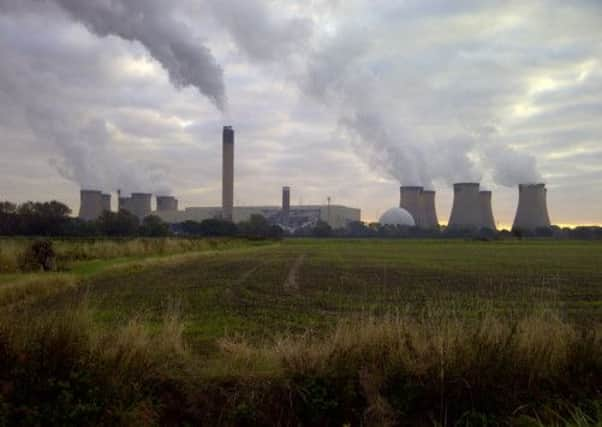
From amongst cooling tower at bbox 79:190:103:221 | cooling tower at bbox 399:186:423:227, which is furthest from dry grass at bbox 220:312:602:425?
cooling tower at bbox 399:186:423:227

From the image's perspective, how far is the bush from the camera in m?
22.1

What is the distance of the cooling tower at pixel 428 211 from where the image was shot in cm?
11056

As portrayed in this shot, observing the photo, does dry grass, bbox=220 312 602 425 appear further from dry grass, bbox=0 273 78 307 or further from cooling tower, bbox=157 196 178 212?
cooling tower, bbox=157 196 178 212

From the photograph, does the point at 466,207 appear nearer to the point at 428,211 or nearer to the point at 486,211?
the point at 486,211

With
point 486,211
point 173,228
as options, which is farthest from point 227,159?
point 486,211

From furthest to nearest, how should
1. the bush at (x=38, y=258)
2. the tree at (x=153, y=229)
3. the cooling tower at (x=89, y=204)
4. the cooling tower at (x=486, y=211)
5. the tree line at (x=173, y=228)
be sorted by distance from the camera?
1. the cooling tower at (x=486, y=211)
2. the cooling tower at (x=89, y=204)
3. the tree at (x=153, y=229)
4. the tree line at (x=173, y=228)
5. the bush at (x=38, y=258)

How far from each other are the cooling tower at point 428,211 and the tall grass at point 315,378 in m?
106

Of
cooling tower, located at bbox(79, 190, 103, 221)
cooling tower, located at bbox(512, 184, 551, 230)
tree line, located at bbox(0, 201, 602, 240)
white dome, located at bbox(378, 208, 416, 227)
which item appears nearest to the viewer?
tree line, located at bbox(0, 201, 602, 240)

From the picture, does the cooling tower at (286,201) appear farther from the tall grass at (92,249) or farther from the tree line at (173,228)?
the tall grass at (92,249)

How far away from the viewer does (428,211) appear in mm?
111812

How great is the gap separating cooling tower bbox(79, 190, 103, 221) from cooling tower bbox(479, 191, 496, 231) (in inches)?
2562

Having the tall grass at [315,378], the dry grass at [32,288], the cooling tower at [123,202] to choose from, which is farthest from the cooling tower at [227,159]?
the tall grass at [315,378]

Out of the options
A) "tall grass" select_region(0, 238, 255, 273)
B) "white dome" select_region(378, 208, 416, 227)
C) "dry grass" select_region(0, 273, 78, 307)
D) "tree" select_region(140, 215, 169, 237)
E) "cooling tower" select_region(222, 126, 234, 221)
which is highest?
"cooling tower" select_region(222, 126, 234, 221)

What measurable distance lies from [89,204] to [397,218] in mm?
58802
